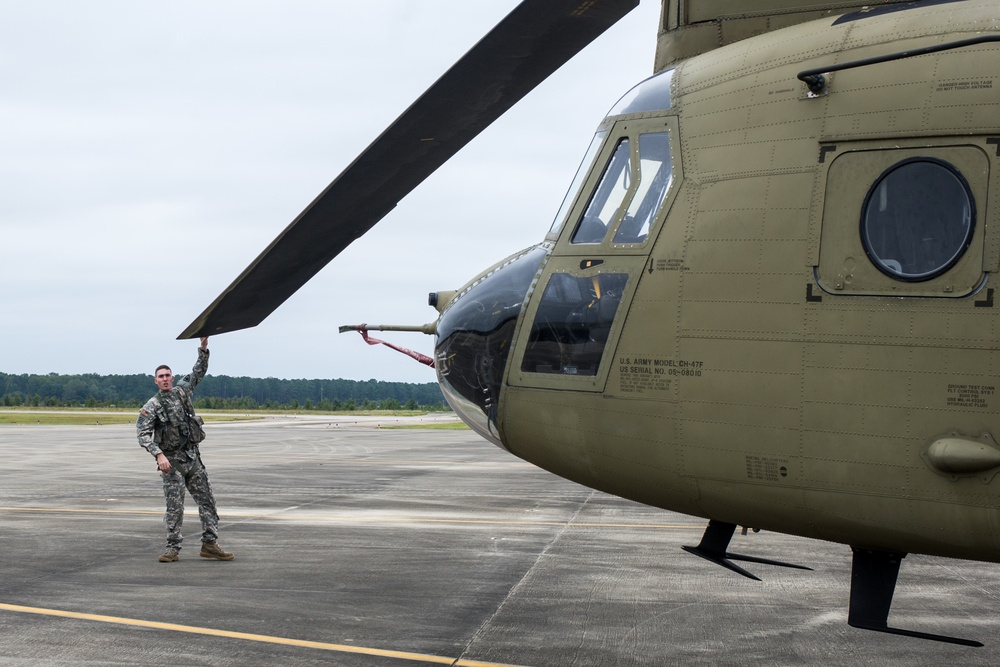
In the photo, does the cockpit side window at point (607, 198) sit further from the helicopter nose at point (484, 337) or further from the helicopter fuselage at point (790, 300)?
the helicopter nose at point (484, 337)

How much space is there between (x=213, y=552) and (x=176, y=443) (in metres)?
1.23

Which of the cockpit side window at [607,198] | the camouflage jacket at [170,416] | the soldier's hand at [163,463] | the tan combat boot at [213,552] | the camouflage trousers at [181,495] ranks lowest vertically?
the tan combat boot at [213,552]

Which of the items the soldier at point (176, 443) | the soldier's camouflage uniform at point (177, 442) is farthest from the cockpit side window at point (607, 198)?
the soldier's camouflage uniform at point (177, 442)

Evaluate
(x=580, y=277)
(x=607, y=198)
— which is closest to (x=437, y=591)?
(x=580, y=277)

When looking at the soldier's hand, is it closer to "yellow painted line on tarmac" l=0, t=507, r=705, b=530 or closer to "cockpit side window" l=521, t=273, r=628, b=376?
"yellow painted line on tarmac" l=0, t=507, r=705, b=530

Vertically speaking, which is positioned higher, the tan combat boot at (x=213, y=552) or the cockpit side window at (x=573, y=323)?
the cockpit side window at (x=573, y=323)

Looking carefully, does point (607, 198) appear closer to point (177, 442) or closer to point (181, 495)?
point (177, 442)

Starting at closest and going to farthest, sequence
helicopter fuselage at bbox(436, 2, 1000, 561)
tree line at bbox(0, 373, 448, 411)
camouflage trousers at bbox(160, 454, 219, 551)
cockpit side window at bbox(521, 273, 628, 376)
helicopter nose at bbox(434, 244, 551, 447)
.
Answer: helicopter fuselage at bbox(436, 2, 1000, 561) → cockpit side window at bbox(521, 273, 628, 376) → helicopter nose at bbox(434, 244, 551, 447) → camouflage trousers at bbox(160, 454, 219, 551) → tree line at bbox(0, 373, 448, 411)

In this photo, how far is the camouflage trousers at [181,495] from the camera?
1018 cm

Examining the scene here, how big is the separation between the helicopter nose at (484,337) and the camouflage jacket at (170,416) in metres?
5.08

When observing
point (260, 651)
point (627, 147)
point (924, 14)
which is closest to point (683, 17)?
point (627, 147)

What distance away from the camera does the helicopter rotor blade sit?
17.4 ft

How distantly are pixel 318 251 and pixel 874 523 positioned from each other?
344 cm

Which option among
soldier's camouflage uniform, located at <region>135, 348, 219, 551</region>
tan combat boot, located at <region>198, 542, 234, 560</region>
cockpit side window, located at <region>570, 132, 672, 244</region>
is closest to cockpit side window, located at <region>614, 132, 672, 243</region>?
cockpit side window, located at <region>570, 132, 672, 244</region>
